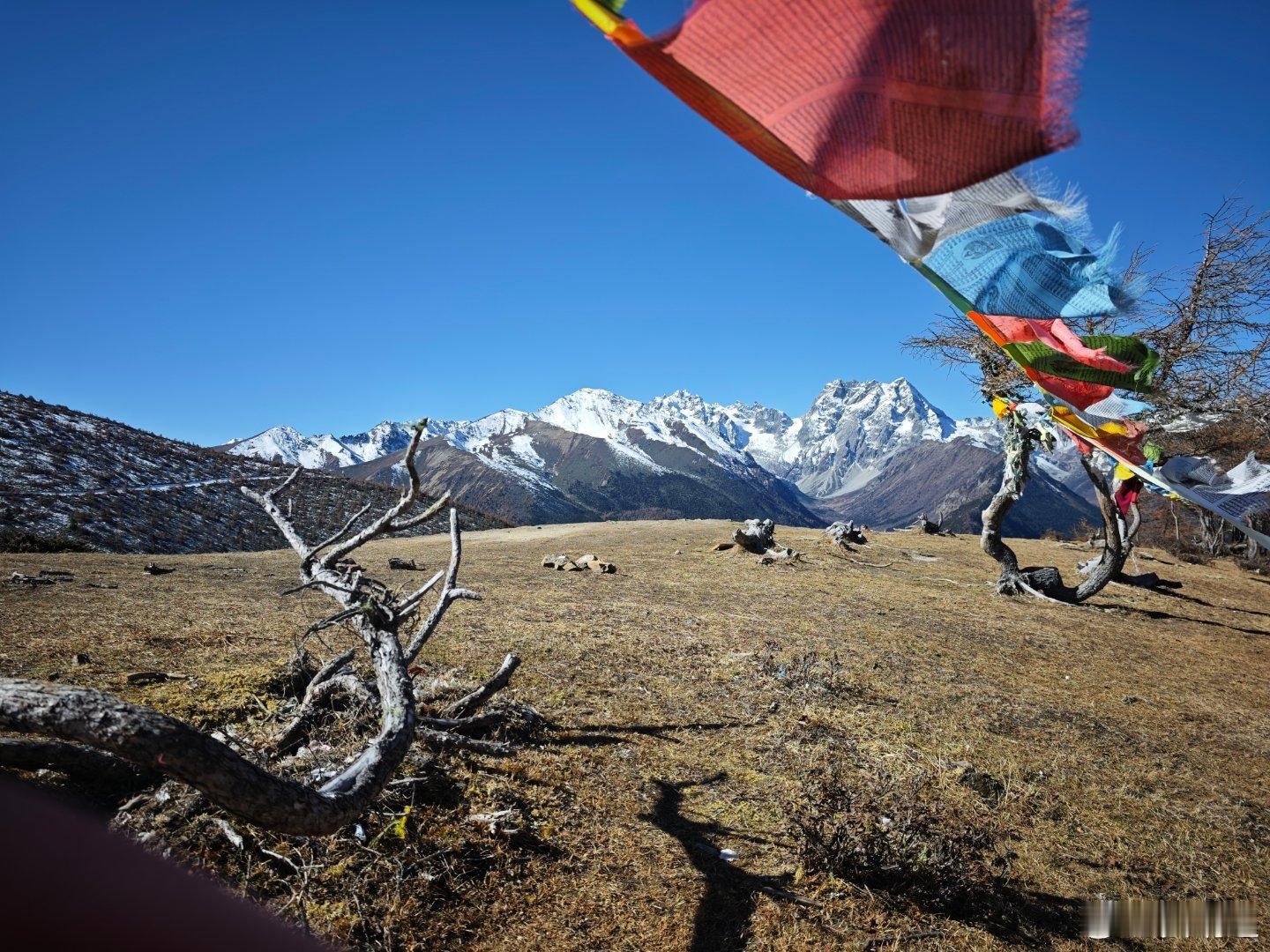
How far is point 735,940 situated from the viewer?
126 inches

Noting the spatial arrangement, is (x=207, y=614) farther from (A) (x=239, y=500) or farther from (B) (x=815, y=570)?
(A) (x=239, y=500)

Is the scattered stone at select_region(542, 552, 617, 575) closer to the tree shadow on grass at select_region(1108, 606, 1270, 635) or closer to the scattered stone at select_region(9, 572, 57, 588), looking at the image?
the scattered stone at select_region(9, 572, 57, 588)

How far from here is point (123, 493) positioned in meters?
19.0

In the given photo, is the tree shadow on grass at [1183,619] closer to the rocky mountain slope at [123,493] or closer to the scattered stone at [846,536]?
the scattered stone at [846,536]

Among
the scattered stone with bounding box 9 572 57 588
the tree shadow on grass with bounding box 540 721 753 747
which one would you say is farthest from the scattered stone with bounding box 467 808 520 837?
the scattered stone with bounding box 9 572 57 588

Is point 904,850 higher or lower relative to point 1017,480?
lower

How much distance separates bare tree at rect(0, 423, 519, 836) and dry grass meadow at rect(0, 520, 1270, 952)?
551mm

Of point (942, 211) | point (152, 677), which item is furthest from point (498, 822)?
point (942, 211)

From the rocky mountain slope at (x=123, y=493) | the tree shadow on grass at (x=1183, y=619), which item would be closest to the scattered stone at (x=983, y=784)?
the tree shadow on grass at (x=1183, y=619)

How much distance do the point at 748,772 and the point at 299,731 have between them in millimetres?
3613

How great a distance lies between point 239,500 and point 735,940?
25064mm

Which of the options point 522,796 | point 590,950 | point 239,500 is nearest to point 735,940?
point 590,950

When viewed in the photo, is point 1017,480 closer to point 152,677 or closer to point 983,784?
point 983,784

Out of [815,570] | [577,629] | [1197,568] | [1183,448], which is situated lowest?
[577,629]
